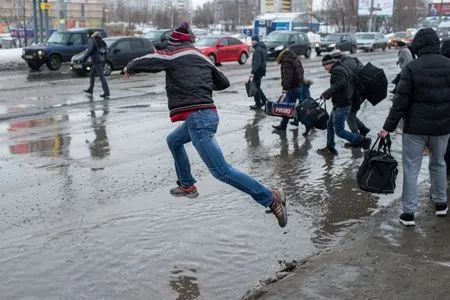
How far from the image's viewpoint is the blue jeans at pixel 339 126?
8734mm

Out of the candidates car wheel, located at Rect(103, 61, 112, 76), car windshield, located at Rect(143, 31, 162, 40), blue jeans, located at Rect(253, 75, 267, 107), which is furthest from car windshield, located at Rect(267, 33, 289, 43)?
blue jeans, located at Rect(253, 75, 267, 107)

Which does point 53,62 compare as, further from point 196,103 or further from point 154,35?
point 196,103

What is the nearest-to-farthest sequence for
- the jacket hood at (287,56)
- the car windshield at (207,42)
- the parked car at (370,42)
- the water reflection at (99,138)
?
the water reflection at (99,138), the jacket hood at (287,56), the car windshield at (207,42), the parked car at (370,42)

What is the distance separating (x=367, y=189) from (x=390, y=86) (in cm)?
1534

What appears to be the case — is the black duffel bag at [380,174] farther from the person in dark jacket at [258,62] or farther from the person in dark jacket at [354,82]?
the person in dark jacket at [258,62]

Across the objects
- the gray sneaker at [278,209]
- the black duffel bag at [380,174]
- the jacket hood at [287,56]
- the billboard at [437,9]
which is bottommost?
the gray sneaker at [278,209]

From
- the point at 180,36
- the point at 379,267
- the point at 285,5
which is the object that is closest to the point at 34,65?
the point at 180,36

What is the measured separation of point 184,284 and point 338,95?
4.93 meters

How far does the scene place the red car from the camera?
30.7 metres

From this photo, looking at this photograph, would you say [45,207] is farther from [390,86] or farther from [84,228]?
[390,86]

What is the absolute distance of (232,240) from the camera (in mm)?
5277

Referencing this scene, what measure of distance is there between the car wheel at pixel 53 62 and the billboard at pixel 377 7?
2307 inches

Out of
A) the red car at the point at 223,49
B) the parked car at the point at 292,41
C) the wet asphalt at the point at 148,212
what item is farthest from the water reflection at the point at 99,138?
the parked car at the point at 292,41

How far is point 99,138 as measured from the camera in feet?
33.2
